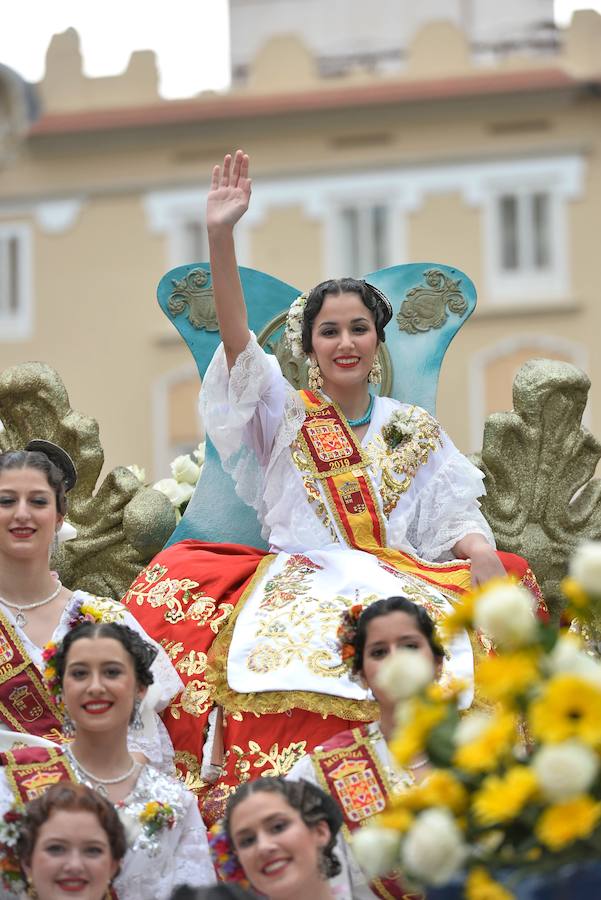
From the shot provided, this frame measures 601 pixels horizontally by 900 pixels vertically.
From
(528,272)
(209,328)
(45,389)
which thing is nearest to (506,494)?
(209,328)

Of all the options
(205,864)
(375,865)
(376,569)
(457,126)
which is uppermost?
(457,126)

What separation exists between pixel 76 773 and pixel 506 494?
8.23ft

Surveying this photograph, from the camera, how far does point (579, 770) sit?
298cm

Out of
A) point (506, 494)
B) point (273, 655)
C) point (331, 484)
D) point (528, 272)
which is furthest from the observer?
point (528, 272)

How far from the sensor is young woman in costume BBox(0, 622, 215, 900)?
15.4ft

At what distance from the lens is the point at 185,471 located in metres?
7.17

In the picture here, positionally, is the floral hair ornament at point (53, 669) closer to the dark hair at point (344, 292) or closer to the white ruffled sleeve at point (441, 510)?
the white ruffled sleeve at point (441, 510)

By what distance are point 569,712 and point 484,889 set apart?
34 centimetres

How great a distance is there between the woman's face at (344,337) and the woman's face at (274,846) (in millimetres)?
2136

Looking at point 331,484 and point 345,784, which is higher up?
point 331,484

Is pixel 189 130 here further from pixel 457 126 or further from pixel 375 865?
pixel 375 865

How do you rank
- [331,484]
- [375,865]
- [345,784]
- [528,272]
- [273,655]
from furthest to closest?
1. [528,272]
2. [331,484]
3. [273,655]
4. [345,784]
5. [375,865]

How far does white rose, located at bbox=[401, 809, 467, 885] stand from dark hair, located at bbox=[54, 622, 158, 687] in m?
1.75

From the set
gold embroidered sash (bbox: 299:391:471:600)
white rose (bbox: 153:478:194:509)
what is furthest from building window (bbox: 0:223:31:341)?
gold embroidered sash (bbox: 299:391:471:600)
